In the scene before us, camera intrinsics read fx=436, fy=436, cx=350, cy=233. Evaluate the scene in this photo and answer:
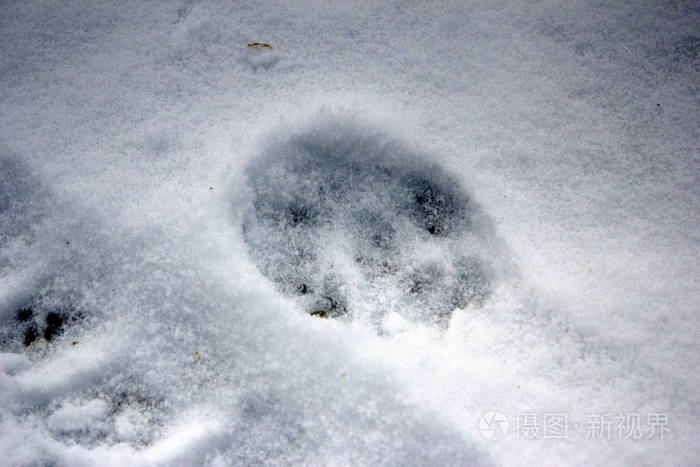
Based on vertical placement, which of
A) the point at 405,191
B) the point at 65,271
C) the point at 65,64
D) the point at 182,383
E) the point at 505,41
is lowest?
the point at 182,383

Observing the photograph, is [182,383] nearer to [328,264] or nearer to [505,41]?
[328,264]

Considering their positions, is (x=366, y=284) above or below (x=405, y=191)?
below

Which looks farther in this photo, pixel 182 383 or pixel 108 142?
pixel 108 142

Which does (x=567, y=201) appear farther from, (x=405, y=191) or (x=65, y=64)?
(x=65, y=64)

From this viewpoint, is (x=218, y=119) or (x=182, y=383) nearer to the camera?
(x=182, y=383)

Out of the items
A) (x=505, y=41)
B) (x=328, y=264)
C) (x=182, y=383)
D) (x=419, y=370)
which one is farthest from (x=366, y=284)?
(x=505, y=41)

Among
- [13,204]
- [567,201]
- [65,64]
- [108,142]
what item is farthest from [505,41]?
[13,204]
